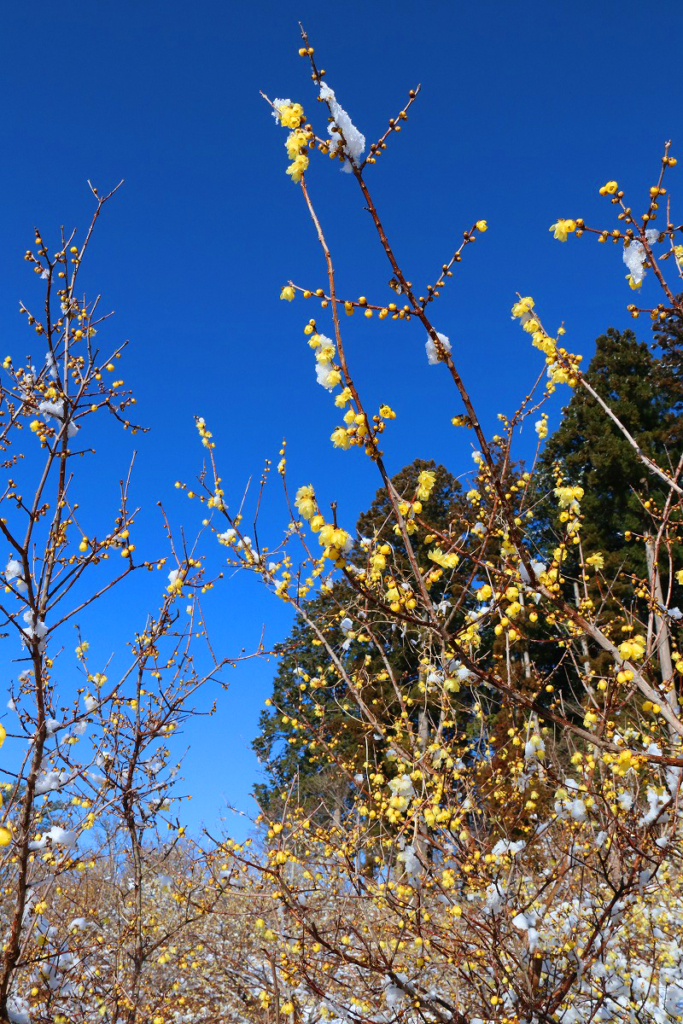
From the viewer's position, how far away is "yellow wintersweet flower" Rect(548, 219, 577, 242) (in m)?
2.26

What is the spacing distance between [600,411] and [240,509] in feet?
51.1

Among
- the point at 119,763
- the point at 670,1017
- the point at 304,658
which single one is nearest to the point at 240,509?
the point at 119,763

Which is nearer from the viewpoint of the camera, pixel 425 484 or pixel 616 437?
pixel 425 484

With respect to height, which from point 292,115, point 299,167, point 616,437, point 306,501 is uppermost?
point 616,437

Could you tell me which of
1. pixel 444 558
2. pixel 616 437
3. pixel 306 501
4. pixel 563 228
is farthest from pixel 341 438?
pixel 616 437

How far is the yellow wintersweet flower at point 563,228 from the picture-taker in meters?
2.26

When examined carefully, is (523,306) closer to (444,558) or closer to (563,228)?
(563,228)

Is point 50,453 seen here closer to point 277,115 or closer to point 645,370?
point 277,115

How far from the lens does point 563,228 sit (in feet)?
7.45

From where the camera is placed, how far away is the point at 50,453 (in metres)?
2.65

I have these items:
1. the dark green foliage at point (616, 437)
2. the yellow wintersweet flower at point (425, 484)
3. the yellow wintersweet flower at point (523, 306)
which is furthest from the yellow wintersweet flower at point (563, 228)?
the dark green foliage at point (616, 437)

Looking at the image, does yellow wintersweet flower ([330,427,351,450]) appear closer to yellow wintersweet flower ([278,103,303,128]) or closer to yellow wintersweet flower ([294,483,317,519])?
yellow wintersweet flower ([294,483,317,519])

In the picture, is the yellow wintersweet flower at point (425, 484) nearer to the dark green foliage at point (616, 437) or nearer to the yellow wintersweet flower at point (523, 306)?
the yellow wintersweet flower at point (523, 306)

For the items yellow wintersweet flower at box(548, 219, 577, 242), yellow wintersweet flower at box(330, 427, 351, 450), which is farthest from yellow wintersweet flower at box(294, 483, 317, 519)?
yellow wintersweet flower at box(548, 219, 577, 242)
